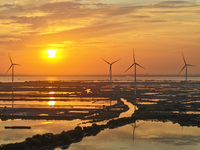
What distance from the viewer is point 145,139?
42875mm

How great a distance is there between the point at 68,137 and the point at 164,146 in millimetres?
11501

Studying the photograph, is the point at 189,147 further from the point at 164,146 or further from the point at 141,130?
the point at 141,130

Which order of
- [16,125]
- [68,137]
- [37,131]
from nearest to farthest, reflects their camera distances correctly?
1. [68,137]
2. [37,131]
3. [16,125]

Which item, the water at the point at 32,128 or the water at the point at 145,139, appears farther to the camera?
the water at the point at 32,128

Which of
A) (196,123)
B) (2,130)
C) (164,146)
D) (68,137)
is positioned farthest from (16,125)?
(196,123)

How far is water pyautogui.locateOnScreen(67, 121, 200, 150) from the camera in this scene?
38.9 metres

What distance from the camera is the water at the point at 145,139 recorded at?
38.9 metres

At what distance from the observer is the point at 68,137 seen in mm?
40938

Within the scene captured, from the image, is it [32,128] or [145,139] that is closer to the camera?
[145,139]

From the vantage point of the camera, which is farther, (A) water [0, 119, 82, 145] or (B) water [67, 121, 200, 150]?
(A) water [0, 119, 82, 145]

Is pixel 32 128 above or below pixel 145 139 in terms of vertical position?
above

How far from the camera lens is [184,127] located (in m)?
50.7

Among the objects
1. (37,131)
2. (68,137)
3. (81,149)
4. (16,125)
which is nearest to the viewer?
(81,149)

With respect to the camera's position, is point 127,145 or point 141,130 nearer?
point 127,145
